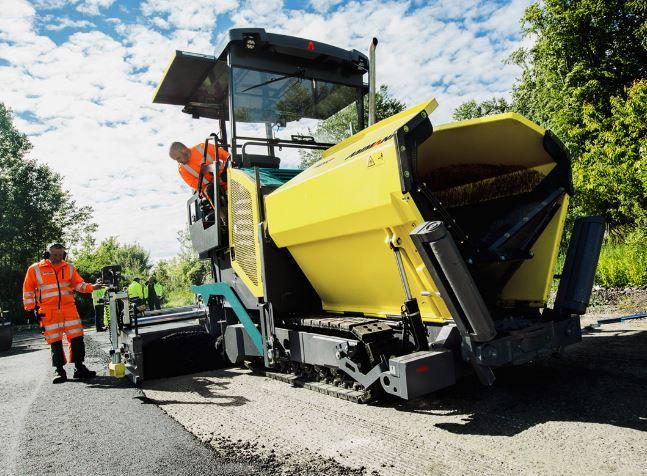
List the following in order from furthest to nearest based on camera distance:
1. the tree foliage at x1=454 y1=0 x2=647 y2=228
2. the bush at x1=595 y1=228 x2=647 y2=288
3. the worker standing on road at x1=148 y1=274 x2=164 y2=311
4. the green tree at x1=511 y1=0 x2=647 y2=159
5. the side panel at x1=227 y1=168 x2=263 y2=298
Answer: the green tree at x1=511 y1=0 x2=647 y2=159 → the tree foliage at x1=454 y1=0 x2=647 y2=228 → the worker standing on road at x1=148 y1=274 x2=164 y2=311 → the bush at x1=595 y1=228 x2=647 y2=288 → the side panel at x1=227 y1=168 x2=263 y2=298

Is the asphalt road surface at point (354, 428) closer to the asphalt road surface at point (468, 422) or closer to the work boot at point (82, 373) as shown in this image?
the asphalt road surface at point (468, 422)

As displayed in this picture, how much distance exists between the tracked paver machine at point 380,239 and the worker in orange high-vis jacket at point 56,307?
6.04 ft

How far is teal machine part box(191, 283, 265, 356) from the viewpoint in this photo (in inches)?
161

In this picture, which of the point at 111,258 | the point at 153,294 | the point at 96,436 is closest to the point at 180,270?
the point at 111,258

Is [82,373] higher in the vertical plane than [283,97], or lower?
lower

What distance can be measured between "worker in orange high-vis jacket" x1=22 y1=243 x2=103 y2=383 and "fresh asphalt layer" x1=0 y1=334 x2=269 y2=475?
34 centimetres

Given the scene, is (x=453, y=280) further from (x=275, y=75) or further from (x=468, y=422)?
(x=275, y=75)

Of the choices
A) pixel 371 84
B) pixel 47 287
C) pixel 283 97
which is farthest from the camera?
pixel 47 287

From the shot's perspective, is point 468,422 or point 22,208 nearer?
point 468,422

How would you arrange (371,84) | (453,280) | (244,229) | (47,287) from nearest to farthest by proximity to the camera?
(453,280)
(371,84)
(244,229)
(47,287)

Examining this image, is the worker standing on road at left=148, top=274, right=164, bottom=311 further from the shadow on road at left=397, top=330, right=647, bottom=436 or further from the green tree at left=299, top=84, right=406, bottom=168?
the shadow on road at left=397, top=330, right=647, bottom=436

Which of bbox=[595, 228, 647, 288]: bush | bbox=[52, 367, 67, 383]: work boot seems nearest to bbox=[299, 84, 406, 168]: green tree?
bbox=[52, 367, 67, 383]: work boot

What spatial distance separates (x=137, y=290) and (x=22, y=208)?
1974 cm

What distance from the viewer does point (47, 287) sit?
529 centimetres
